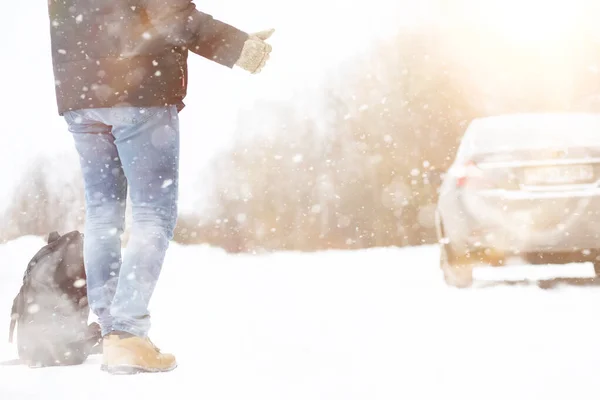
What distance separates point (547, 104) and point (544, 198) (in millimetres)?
11032

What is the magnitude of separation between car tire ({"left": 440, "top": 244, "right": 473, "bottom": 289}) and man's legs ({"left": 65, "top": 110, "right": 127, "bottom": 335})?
3199mm

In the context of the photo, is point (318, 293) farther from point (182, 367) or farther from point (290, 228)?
point (290, 228)

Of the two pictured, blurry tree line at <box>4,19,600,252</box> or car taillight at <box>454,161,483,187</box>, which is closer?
car taillight at <box>454,161,483,187</box>

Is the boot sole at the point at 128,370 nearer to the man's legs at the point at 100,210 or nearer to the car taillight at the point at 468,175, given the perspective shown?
the man's legs at the point at 100,210

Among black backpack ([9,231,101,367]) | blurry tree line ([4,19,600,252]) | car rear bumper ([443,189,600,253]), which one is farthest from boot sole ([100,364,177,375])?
blurry tree line ([4,19,600,252])

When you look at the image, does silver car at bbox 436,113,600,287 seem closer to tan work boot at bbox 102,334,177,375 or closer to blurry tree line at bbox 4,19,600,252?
tan work boot at bbox 102,334,177,375

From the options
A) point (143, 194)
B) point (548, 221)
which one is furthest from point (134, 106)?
point (548, 221)

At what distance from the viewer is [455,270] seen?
5.68 meters

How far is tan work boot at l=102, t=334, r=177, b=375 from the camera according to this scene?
109 inches

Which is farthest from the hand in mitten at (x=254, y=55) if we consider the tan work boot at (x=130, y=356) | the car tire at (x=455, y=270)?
the car tire at (x=455, y=270)

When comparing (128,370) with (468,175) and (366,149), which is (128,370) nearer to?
(468,175)

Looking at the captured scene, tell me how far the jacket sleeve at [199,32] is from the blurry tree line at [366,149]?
9787mm

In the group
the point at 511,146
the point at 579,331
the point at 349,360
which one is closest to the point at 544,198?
the point at 511,146

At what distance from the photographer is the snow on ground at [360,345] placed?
256 centimetres
